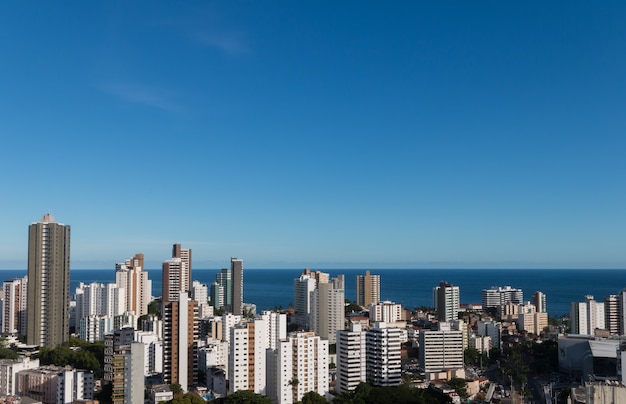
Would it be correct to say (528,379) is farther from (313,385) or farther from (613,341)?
(313,385)

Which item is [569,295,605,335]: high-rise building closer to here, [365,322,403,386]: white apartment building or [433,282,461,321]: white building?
[433,282,461,321]: white building

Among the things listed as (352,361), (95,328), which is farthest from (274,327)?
(95,328)

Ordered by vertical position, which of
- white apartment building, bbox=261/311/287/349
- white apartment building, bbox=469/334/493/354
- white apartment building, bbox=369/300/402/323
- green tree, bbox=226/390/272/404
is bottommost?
white apartment building, bbox=469/334/493/354

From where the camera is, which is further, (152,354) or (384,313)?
(384,313)

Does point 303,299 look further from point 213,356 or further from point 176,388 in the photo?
point 176,388

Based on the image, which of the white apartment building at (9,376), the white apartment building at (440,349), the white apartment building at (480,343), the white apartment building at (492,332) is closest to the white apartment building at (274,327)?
the white apartment building at (440,349)

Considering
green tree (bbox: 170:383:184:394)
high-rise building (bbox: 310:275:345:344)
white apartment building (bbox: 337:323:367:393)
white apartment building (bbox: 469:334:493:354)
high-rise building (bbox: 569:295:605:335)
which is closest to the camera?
green tree (bbox: 170:383:184:394)

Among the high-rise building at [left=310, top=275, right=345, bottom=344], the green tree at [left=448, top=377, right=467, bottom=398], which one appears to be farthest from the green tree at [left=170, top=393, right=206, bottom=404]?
the high-rise building at [left=310, top=275, right=345, bottom=344]

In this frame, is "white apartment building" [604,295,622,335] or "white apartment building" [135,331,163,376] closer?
"white apartment building" [135,331,163,376]

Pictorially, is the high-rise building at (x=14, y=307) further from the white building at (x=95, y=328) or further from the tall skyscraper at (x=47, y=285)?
the tall skyscraper at (x=47, y=285)
